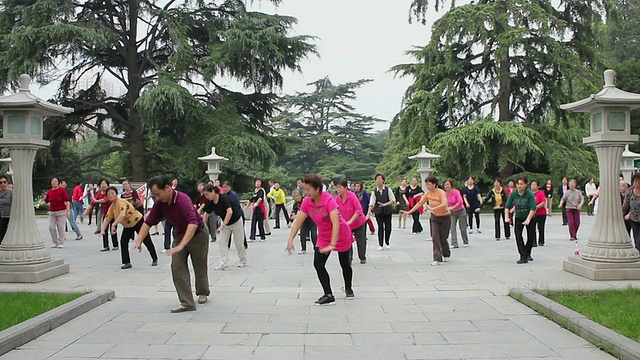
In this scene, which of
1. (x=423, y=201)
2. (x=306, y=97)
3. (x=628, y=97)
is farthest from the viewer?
(x=306, y=97)

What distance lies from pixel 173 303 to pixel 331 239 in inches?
90.4

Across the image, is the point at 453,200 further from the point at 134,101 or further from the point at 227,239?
the point at 134,101

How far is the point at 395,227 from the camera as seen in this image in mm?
18938

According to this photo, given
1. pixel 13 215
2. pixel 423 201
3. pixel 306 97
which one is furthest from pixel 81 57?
pixel 306 97

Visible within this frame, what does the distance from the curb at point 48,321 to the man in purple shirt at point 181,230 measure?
997 millimetres

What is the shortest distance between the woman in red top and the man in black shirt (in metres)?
5.17

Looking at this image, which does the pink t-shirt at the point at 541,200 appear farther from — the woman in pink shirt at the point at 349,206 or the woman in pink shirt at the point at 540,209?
the woman in pink shirt at the point at 349,206

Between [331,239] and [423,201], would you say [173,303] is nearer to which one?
[331,239]

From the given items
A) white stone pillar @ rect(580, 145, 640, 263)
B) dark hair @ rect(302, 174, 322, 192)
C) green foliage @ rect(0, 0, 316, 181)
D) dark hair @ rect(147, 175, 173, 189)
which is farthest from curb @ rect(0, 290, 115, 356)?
green foliage @ rect(0, 0, 316, 181)

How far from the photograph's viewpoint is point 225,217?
31.0 ft

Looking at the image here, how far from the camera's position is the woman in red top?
40.7ft

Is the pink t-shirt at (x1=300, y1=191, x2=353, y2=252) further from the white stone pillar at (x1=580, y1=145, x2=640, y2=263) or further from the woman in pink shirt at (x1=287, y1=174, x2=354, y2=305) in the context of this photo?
the white stone pillar at (x1=580, y1=145, x2=640, y2=263)

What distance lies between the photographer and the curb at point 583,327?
172 inches

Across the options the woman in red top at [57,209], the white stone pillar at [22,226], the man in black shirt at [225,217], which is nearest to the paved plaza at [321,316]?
the man in black shirt at [225,217]
